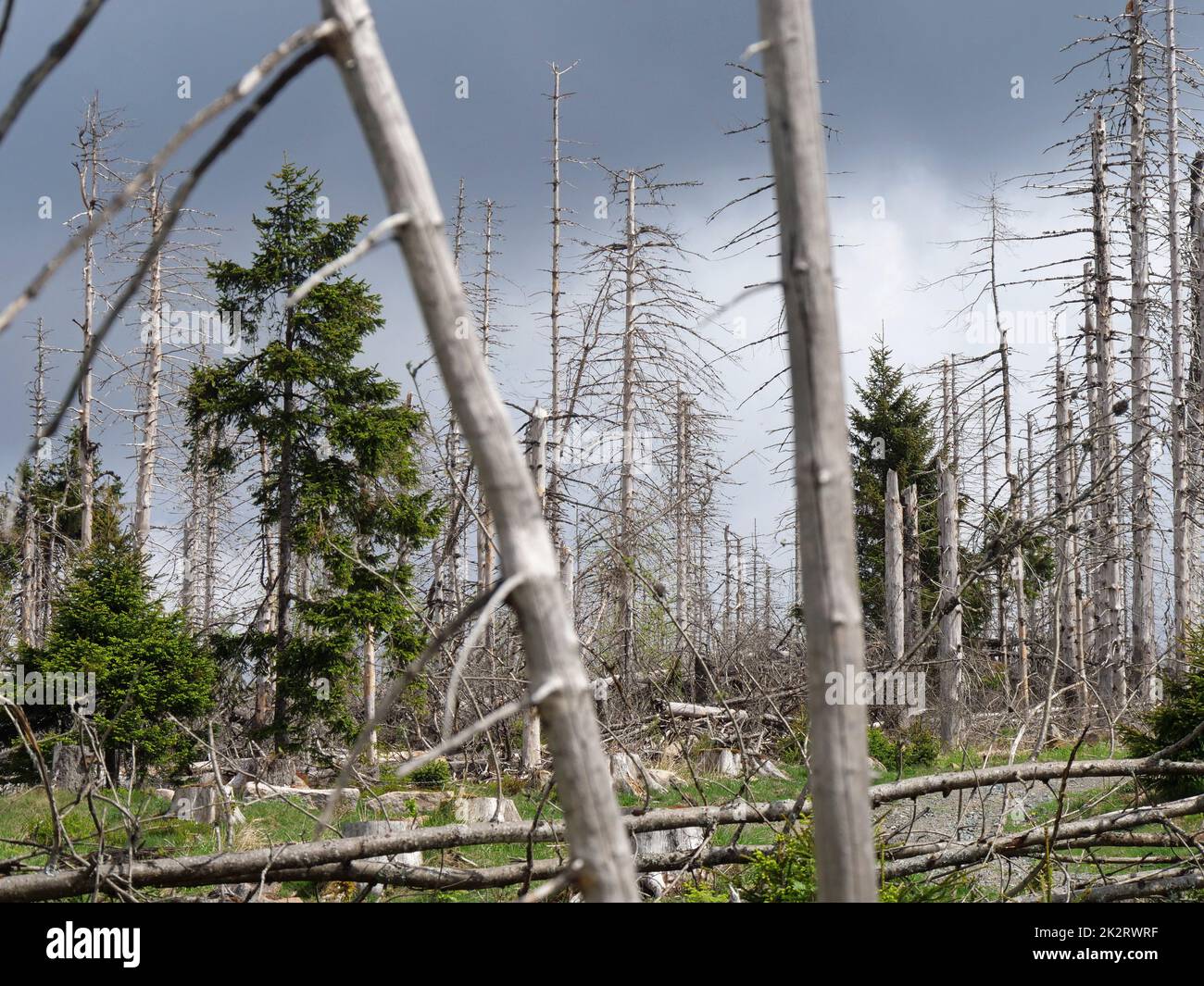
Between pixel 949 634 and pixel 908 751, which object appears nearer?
pixel 908 751

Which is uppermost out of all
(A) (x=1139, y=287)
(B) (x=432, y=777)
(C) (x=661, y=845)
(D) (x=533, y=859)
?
(A) (x=1139, y=287)

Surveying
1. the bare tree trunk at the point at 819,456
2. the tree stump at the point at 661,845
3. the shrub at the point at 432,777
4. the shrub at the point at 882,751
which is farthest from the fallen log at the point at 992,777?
the shrub at the point at 432,777

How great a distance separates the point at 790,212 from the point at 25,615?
28.9 m

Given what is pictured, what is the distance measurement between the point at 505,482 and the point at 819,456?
1.68ft

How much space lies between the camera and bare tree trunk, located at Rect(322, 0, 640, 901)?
1344 mm

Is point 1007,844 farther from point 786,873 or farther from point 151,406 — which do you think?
point 151,406

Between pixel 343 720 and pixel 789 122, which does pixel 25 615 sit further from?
pixel 789 122

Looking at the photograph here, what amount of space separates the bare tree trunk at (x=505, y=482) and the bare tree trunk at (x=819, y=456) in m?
0.36

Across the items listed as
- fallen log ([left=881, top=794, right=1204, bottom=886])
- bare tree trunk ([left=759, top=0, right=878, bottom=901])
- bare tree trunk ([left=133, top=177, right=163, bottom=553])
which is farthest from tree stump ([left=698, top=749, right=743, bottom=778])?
bare tree trunk ([left=133, top=177, right=163, bottom=553])

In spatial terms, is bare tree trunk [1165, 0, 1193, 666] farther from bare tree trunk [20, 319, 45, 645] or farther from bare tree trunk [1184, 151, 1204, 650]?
bare tree trunk [20, 319, 45, 645]

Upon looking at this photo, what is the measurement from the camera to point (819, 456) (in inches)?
57.8

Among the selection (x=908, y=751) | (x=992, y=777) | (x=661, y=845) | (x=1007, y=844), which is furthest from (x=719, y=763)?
(x=1007, y=844)
